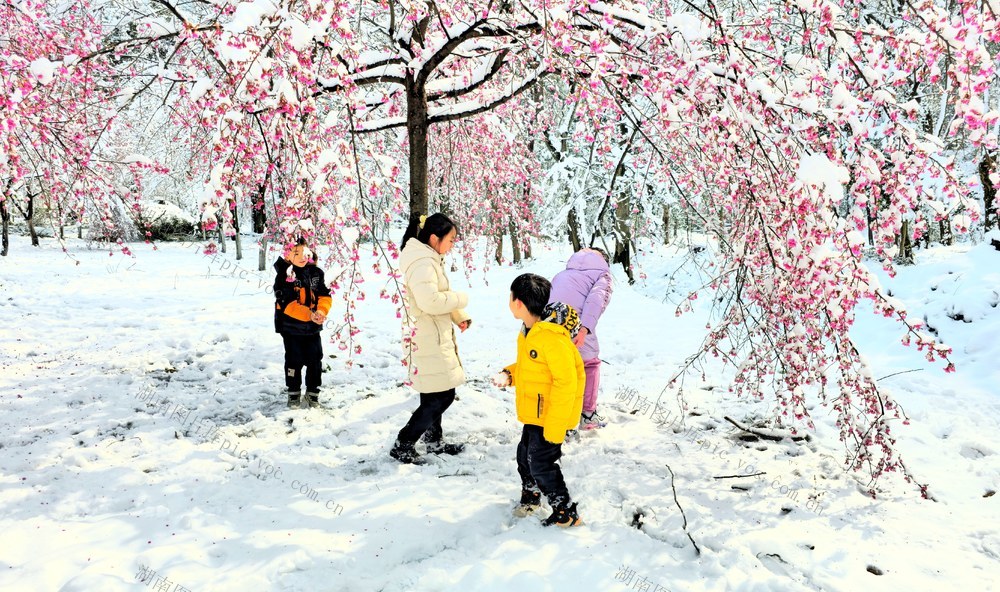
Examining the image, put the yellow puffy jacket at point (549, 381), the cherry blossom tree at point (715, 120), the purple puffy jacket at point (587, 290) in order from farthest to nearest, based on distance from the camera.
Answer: the purple puffy jacket at point (587, 290) < the yellow puffy jacket at point (549, 381) < the cherry blossom tree at point (715, 120)

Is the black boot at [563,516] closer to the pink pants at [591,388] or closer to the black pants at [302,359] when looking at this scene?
the pink pants at [591,388]

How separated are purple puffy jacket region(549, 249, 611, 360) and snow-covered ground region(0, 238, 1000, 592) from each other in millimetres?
884

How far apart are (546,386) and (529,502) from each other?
0.79m

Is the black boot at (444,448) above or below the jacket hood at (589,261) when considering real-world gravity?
below

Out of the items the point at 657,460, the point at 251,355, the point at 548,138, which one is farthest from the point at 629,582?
the point at 548,138

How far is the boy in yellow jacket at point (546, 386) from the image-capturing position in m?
3.09

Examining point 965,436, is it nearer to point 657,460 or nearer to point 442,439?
point 657,460

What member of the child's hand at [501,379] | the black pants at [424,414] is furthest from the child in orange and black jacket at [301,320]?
the child's hand at [501,379]

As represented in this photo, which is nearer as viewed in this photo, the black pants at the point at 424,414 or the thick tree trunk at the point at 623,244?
the black pants at the point at 424,414

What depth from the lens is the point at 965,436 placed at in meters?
4.77

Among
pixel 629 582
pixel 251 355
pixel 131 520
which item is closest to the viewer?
pixel 629 582

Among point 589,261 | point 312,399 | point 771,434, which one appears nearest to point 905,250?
point 771,434

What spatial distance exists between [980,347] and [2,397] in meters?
10.6

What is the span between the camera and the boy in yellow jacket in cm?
309
